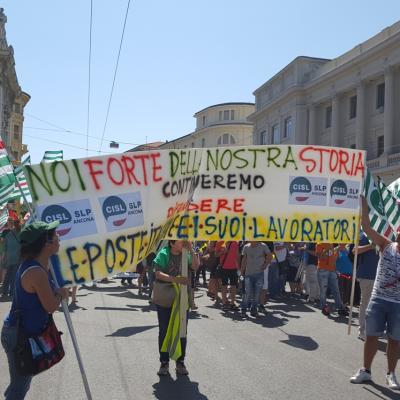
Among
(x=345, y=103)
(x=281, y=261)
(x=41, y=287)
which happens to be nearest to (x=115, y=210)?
(x=41, y=287)

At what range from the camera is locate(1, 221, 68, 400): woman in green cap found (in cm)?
342

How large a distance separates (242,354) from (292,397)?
183 centimetres

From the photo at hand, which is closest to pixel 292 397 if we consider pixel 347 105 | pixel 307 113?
pixel 347 105

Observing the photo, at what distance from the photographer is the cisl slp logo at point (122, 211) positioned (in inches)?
170

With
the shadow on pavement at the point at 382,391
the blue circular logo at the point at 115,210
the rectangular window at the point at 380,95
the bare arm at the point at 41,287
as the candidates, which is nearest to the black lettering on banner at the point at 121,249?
the blue circular logo at the point at 115,210

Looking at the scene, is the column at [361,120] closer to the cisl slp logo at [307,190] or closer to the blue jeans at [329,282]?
the blue jeans at [329,282]

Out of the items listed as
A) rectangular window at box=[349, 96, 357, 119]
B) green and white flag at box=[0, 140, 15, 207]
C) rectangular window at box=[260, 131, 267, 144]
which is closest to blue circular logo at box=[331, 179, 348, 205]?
green and white flag at box=[0, 140, 15, 207]

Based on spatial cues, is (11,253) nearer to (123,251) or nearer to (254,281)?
(254,281)

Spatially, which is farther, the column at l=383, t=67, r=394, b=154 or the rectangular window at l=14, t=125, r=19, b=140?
the rectangular window at l=14, t=125, r=19, b=140

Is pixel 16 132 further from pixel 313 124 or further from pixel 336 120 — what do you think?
pixel 336 120

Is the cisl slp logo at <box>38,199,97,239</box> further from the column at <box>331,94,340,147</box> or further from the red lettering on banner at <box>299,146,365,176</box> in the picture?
the column at <box>331,94,340,147</box>

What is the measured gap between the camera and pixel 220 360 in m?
6.48

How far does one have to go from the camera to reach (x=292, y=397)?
16.5 feet

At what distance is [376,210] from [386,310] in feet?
4.58
